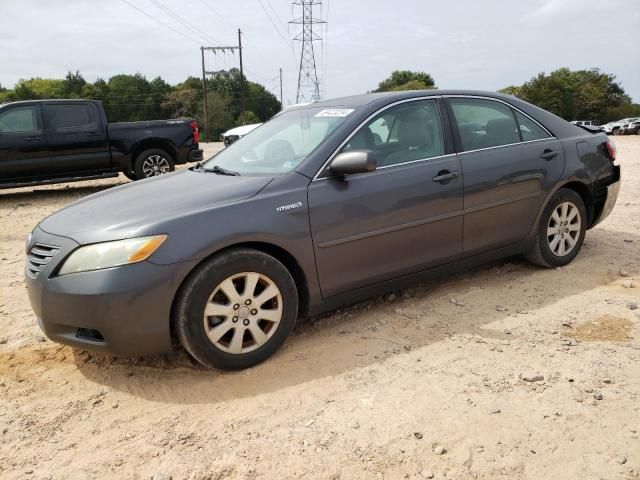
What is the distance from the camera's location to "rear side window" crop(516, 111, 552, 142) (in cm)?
459

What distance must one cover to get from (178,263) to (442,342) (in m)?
1.75

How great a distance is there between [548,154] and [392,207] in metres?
1.77

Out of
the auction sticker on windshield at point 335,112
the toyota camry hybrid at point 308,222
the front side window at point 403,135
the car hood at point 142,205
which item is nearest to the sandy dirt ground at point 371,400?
the toyota camry hybrid at point 308,222

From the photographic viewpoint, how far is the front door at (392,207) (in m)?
3.47

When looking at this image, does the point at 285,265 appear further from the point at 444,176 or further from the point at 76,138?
the point at 76,138

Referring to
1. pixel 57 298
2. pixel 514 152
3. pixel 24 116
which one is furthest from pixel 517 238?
pixel 24 116

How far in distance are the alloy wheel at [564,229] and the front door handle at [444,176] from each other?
1.25m

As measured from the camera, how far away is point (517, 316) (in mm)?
3883

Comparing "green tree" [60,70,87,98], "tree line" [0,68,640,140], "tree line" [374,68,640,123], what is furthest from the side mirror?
"green tree" [60,70,87,98]

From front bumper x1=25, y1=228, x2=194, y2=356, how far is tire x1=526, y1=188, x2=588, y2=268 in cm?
315

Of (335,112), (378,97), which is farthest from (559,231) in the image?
(335,112)

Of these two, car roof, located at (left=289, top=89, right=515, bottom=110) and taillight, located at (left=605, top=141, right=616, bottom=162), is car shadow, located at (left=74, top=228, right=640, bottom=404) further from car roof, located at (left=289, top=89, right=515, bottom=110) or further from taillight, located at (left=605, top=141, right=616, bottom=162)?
car roof, located at (left=289, top=89, right=515, bottom=110)

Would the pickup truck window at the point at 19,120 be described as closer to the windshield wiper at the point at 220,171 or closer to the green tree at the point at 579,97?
the windshield wiper at the point at 220,171

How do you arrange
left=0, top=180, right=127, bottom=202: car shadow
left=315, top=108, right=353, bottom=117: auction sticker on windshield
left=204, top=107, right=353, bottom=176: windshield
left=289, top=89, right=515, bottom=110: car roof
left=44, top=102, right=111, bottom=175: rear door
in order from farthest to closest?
left=0, top=180, right=127, bottom=202: car shadow
left=44, top=102, right=111, bottom=175: rear door
left=289, top=89, right=515, bottom=110: car roof
left=315, top=108, right=353, bottom=117: auction sticker on windshield
left=204, top=107, right=353, bottom=176: windshield
